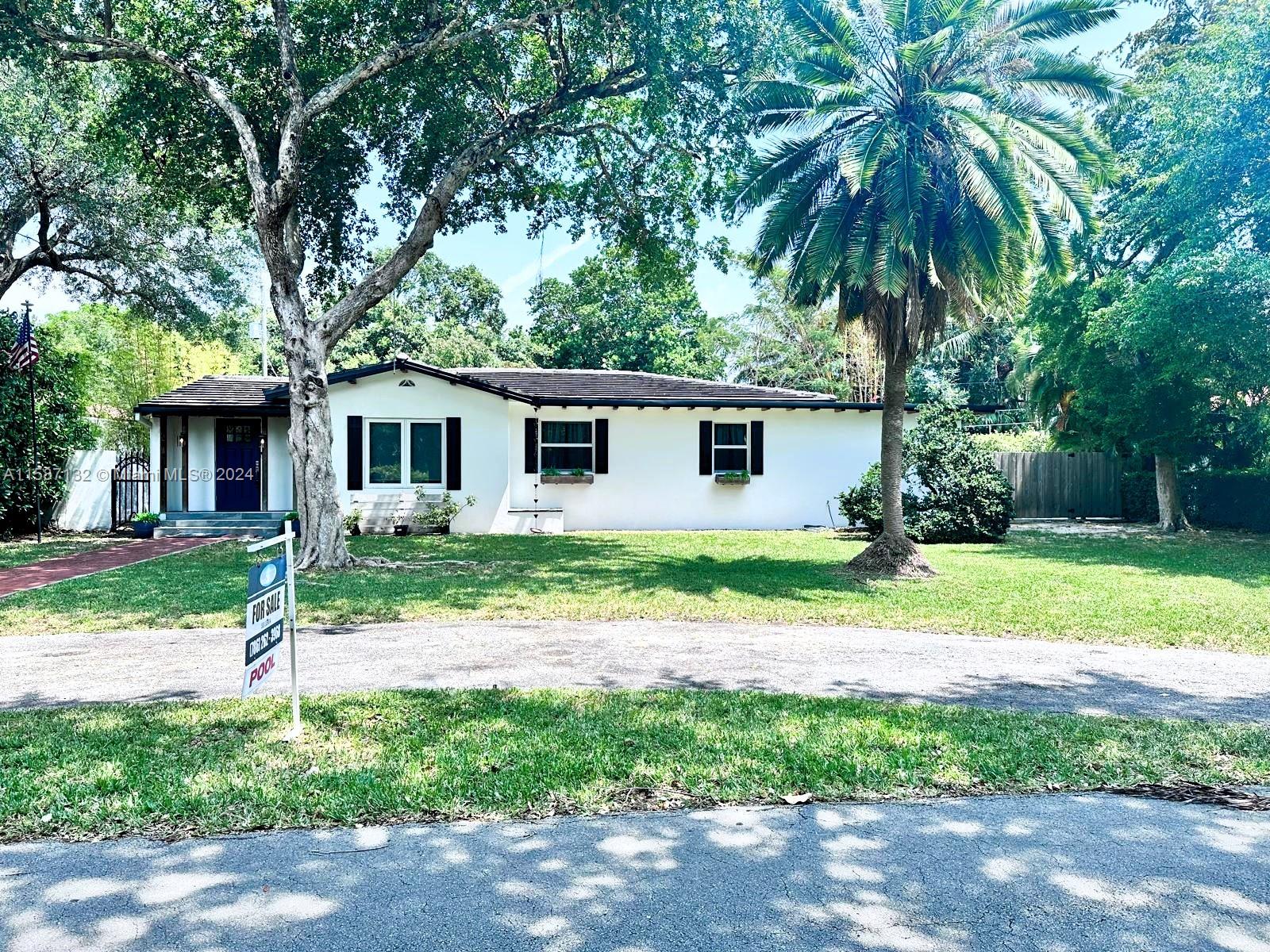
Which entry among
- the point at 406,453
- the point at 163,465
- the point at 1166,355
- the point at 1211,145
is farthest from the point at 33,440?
the point at 1211,145

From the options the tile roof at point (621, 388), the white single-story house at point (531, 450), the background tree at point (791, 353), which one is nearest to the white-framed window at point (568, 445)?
the white single-story house at point (531, 450)

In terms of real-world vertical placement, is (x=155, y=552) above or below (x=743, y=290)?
below

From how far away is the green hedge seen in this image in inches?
714

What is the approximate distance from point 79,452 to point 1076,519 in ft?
78.7

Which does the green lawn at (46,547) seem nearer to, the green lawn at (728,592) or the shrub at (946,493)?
the green lawn at (728,592)

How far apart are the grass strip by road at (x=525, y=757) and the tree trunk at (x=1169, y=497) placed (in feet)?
51.3

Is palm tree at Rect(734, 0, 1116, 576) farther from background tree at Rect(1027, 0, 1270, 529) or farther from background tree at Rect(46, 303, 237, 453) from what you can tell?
background tree at Rect(46, 303, 237, 453)

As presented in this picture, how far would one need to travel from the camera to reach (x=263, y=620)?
413 centimetres

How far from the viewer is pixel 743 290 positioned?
1428 inches

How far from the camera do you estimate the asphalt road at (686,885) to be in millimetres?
2555

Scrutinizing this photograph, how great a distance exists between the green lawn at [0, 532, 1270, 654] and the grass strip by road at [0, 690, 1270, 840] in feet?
9.86

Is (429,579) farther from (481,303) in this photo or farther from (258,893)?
(481,303)

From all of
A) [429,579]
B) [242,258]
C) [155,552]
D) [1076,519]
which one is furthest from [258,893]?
[1076,519]

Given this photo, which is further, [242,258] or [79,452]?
[242,258]
